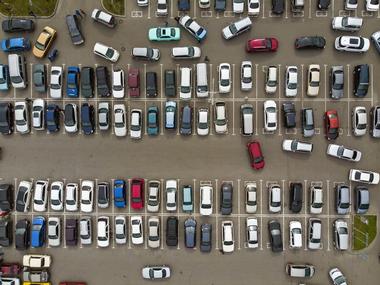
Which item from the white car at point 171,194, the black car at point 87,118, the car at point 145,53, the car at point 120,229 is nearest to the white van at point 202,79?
the car at point 145,53

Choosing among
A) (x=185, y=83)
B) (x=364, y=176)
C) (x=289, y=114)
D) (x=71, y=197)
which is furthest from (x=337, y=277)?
(x=71, y=197)

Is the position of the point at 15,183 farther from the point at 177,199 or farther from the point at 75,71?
the point at 177,199

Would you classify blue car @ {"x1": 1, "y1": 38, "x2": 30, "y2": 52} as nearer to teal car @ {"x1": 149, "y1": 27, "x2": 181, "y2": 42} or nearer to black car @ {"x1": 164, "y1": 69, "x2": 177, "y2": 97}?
teal car @ {"x1": 149, "y1": 27, "x2": 181, "y2": 42}

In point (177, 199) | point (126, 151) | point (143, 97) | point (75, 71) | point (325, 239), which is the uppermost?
point (75, 71)

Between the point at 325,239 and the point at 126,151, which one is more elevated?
the point at 126,151

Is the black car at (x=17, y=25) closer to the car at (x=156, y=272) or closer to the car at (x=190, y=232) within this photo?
the car at (x=190, y=232)

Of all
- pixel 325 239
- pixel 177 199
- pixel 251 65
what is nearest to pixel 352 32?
pixel 251 65
